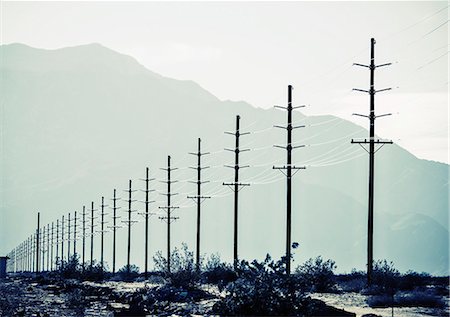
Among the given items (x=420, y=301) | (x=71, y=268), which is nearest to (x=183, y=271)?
(x=420, y=301)

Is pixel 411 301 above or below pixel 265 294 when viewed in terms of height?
below

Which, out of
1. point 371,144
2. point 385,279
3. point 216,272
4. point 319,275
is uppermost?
point 371,144

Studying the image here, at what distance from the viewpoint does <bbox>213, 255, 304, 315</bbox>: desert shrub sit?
22.4 m

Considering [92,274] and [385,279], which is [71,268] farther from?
[385,279]

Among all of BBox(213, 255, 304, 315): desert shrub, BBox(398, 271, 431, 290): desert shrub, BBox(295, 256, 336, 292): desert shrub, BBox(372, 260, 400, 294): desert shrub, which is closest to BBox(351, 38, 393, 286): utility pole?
BBox(372, 260, 400, 294): desert shrub

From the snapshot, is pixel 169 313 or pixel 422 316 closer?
pixel 422 316

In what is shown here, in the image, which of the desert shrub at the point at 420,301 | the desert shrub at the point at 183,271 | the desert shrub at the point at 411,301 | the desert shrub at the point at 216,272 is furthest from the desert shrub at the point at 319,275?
the desert shrub at the point at 420,301

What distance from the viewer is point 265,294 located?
22.4 metres

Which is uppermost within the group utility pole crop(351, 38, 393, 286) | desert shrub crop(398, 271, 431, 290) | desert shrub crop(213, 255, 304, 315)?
utility pole crop(351, 38, 393, 286)

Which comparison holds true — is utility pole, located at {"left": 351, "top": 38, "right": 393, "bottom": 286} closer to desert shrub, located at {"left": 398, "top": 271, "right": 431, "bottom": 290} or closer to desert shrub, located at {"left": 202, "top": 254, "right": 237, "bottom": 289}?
desert shrub, located at {"left": 398, "top": 271, "right": 431, "bottom": 290}

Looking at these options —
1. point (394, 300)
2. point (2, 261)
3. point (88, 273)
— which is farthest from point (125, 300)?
point (2, 261)

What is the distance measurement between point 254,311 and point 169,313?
924cm

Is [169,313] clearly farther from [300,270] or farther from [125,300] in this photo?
[300,270]

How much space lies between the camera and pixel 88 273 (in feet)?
246
